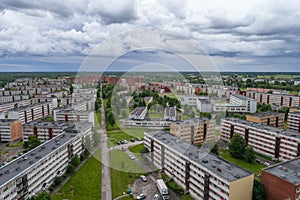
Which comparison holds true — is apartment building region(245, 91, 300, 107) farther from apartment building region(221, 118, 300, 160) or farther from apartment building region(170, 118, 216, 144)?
apartment building region(170, 118, 216, 144)

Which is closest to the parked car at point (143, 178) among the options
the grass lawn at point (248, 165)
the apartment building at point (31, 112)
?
the grass lawn at point (248, 165)

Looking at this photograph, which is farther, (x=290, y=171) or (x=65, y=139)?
(x=65, y=139)

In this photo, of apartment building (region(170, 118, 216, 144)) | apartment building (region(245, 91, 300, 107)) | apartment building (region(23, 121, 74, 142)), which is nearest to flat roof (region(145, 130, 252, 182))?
apartment building (region(170, 118, 216, 144))

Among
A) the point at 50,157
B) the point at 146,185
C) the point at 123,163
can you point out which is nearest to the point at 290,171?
the point at 146,185

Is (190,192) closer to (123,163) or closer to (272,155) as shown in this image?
(123,163)

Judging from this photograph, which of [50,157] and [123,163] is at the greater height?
[50,157]

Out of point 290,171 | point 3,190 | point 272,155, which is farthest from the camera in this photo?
point 272,155

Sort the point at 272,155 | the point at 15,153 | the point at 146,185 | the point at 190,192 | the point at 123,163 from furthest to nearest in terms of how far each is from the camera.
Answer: the point at 15,153, the point at 272,155, the point at 123,163, the point at 146,185, the point at 190,192
